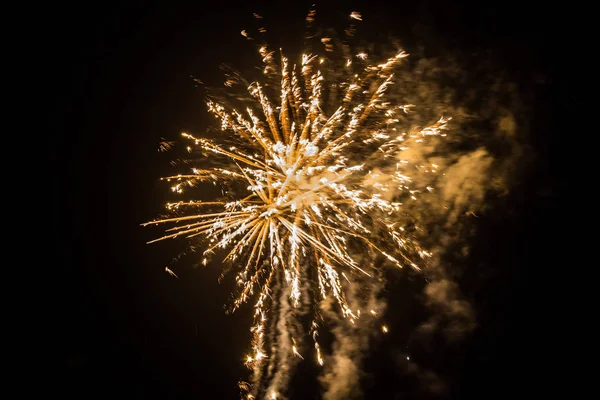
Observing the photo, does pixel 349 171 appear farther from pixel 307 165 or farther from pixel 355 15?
pixel 355 15

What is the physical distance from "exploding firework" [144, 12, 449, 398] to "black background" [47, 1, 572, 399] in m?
0.49

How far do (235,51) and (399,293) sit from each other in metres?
4.32

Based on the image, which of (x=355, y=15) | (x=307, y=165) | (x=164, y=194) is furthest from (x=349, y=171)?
(x=164, y=194)

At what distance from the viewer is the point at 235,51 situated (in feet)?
11.7

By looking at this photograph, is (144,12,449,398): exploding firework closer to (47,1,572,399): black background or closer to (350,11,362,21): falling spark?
(350,11,362,21): falling spark

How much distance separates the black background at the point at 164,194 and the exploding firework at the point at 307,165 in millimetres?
488

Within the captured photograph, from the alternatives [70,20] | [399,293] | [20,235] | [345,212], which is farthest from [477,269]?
[20,235]

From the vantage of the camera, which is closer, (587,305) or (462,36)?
(462,36)

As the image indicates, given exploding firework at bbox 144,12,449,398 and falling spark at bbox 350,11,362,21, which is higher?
falling spark at bbox 350,11,362,21

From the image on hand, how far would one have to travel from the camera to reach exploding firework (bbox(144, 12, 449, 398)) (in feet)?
10.5

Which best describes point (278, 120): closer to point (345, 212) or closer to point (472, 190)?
point (345, 212)

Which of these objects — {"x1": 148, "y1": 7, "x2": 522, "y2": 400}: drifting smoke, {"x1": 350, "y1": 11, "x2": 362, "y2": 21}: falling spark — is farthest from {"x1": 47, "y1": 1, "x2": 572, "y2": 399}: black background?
{"x1": 148, "y1": 7, "x2": 522, "y2": 400}: drifting smoke

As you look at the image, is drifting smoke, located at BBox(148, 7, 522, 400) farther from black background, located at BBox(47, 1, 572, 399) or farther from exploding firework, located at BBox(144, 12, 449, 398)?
black background, located at BBox(47, 1, 572, 399)

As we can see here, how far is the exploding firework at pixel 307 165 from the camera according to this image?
3.21 m
